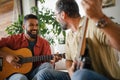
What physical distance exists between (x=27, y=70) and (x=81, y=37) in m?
1.20

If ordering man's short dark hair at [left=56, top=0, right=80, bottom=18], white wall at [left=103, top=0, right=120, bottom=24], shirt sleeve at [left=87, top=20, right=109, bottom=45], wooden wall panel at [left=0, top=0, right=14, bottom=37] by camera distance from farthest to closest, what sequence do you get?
wooden wall panel at [left=0, top=0, right=14, bottom=37] < white wall at [left=103, top=0, right=120, bottom=24] < man's short dark hair at [left=56, top=0, right=80, bottom=18] < shirt sleeve at [left=87, top=20, right=109, bottom=45]

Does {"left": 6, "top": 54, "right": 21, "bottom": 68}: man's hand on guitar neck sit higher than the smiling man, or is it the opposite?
the smiling man

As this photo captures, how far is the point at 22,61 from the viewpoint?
2.40 metres

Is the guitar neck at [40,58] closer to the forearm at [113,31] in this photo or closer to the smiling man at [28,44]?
the smiling man at [28,44]

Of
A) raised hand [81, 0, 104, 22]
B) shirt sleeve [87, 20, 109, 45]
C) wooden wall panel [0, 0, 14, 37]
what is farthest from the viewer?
wooden wall panel [0, 0, 14, 37]

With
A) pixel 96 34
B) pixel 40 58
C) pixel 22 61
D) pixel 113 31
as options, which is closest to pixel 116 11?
pixel 40 58

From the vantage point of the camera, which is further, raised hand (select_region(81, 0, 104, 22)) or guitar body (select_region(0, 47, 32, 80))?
guitar body (select_region(0, 47, 32, 80))

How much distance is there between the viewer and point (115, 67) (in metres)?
1.28

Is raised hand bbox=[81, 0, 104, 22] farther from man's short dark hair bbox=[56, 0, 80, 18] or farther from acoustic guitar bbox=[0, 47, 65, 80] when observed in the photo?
acoustic guitar bbox=[0, 47, 65, 80]

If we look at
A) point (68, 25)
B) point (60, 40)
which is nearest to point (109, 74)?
point (68, 25)

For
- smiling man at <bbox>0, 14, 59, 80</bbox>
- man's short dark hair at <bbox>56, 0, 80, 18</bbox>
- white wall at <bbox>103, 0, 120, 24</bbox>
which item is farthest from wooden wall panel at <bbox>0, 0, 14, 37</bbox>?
man's short dark hair at <bbox>56, 0, 80, 18</bbox>

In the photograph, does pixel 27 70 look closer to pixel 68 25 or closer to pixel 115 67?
pixel 68 25

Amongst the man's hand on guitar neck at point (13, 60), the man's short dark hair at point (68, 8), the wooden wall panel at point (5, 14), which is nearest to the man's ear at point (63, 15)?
the man's short dark hair at point (68, 8)

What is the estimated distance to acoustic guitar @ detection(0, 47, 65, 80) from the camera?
235 centimetres
